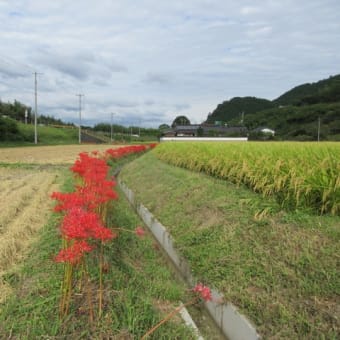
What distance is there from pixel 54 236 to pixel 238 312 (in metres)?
2.60

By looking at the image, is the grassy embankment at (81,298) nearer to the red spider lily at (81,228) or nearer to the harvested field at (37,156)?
the red spider lily at (81,228)

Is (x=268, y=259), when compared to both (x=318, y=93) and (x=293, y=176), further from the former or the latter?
(x=318, y=93)

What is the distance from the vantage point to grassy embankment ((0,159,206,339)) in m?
2.15

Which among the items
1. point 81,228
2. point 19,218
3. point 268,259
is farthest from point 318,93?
point 81,228

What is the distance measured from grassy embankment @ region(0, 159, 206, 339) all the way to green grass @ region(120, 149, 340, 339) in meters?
0.53

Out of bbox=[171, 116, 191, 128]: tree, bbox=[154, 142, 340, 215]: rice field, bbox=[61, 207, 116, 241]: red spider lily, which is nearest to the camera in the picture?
bbox=[61, 207, 116, 241]: red spider lily

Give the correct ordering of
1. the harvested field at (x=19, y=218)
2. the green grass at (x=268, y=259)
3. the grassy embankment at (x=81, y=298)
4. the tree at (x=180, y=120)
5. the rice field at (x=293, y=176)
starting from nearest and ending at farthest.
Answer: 1. the grassy embankment at (x=81, y=298)
2. the green grass at (x=268, y=259)
3. the harvested field at (x=19, y=218)
4. the rice field at (x=293, y=176)
5. the tree at (x=180, y=120)

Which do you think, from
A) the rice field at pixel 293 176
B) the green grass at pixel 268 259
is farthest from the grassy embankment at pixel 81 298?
the rice field at pixel 293 176

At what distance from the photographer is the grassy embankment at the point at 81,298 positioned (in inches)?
84.7

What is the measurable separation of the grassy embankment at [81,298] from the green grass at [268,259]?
0.53 meters

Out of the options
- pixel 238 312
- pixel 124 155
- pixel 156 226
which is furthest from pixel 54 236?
pixel 124 155

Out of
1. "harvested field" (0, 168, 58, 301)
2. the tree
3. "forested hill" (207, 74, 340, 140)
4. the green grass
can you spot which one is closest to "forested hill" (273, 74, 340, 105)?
"forested hill" (207, 74, 340, 140)

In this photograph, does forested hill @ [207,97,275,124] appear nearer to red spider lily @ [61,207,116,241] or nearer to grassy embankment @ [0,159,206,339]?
grassy embankment @ [0,159,206,339]

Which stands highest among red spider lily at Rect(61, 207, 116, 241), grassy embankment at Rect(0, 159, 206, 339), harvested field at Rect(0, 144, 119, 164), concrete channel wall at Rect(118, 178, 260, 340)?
red spider lily at Rect(61, 207, 116, 241)
